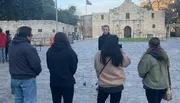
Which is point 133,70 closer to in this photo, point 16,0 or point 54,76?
point 54,76

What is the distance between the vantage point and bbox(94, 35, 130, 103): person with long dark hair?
157 inches

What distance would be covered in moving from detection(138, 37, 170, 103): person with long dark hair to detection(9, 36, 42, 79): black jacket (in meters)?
1.67

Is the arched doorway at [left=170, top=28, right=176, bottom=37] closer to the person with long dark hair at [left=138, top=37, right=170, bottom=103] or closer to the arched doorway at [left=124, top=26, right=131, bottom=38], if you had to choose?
the arched doorway at [left=124, top=26, right=131, bottom=38]

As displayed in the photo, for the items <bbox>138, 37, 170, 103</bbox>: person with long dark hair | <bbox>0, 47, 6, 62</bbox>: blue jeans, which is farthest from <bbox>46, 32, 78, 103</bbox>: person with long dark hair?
<bbox>0, 47, 6, 62</bbox>: blue jeans

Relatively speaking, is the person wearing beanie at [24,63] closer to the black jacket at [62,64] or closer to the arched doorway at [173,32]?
the black jacket at [62,64]

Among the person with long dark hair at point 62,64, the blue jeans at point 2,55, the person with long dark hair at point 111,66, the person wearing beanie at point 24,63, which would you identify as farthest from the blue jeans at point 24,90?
the blue jeans at point 2,55

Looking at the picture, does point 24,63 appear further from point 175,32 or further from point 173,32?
point 173,32

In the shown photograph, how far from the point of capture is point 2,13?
16.2m

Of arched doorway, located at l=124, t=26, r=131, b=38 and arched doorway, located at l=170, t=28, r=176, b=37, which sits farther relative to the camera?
arched doorway, located at l=124, t=26, r=131, b=38

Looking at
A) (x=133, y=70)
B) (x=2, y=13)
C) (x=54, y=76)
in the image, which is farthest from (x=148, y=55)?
(x=2, y=13)

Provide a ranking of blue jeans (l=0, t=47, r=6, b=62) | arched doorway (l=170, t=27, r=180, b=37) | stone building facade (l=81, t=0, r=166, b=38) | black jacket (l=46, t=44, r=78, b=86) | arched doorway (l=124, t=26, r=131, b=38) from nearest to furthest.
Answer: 1. black jacket (l=46, t=44, r=78, b=86)
2. blue jeans (l=0, t=47, r=6, b=62)
3. arched doorway (l=170, t=27, r=180, b=37)
4. stone building facade (l=81, t=0, r=166, b=38)
5. arched doorway (l=124, t=26, r=131, b=38)

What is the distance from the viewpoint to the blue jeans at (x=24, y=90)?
14.1 feet

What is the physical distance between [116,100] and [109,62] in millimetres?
603

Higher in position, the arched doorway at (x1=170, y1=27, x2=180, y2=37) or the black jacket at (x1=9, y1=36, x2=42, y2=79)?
the arched doorway at (x1=170, y1=27, x2=180, y2=37)
